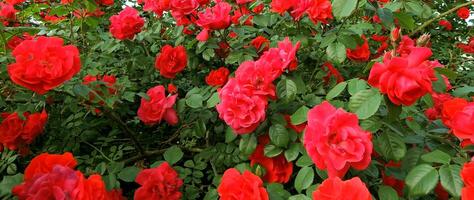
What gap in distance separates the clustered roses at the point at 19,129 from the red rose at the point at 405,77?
107 cm

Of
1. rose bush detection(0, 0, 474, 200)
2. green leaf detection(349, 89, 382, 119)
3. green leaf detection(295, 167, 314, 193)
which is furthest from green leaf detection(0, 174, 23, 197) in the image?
green leaf detection(349, 89, 382, 119)

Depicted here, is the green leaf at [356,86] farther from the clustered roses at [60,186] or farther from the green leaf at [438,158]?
the clustered roses at [60,186]

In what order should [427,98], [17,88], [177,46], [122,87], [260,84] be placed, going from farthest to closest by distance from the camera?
[177,46] < [122,87] < [17,88] < [260,84] < [427,98]

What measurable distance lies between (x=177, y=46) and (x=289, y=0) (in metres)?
0.51

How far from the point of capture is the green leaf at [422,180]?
923 millimetres

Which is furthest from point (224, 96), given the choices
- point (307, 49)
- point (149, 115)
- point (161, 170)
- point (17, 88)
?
point (17, 88)

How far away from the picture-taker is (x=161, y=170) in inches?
48.4

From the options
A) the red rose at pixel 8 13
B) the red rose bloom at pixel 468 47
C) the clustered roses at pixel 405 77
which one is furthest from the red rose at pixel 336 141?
the red rose bloom at pixel 468 47

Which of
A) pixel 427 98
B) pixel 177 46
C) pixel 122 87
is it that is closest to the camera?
pixel 427 98

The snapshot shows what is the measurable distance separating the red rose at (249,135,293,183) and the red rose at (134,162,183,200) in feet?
0.75

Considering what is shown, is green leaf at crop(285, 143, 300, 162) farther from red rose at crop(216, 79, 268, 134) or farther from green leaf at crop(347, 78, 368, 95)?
green leaf at crop(347, 78, 368, 95)

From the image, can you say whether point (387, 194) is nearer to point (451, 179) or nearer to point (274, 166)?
point (451, 179)

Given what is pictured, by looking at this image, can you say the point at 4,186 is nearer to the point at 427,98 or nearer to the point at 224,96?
the point at 224,96

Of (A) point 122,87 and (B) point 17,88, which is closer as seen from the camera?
(B) point 17,88
